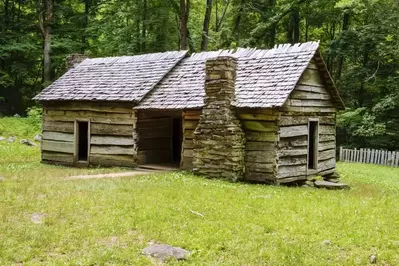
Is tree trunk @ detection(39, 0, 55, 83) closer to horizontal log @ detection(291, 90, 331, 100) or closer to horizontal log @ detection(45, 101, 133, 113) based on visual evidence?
horizontal log @ detection(45, 101, 133, 113)

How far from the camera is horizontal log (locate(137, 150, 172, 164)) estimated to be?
57.9 feet

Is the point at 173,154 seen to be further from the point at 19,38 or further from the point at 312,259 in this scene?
the point at 19,38

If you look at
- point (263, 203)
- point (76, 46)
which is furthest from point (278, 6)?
point (263, 203)

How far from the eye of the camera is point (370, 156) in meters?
26.6

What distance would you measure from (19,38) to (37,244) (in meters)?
30.0

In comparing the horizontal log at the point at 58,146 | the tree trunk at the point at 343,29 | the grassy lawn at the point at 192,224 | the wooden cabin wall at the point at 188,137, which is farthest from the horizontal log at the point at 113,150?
the tree trunk at the point at 343,29

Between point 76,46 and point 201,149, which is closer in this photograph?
point 201,149

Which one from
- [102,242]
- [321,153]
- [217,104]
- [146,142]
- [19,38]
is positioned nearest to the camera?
[102,242]

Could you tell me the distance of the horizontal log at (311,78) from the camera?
15586 mm

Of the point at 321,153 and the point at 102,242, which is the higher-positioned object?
the point at 321,153

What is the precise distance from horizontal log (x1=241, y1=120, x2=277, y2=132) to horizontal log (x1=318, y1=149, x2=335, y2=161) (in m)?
3.38

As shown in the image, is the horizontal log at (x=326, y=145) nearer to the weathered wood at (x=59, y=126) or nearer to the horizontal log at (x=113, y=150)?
the horizontal log at (x=113, y=150)

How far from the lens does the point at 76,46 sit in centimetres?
3350

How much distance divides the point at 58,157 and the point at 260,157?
981 centimetres
